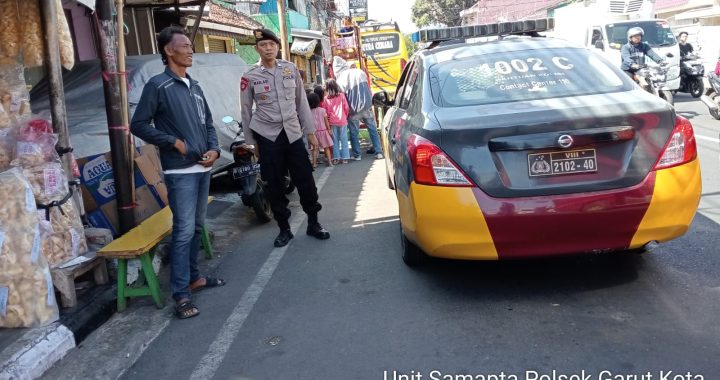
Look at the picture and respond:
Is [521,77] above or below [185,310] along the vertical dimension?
above

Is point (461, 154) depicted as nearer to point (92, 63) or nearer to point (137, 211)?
point (137, 211)

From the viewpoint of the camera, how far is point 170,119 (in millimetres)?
3975

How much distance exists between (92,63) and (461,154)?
544cm

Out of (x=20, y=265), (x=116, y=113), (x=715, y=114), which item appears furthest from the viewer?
(x=715, y=114)

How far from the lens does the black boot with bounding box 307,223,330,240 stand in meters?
5.57

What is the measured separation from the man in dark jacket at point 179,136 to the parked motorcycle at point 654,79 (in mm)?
8508

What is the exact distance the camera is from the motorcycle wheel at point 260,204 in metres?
6.27

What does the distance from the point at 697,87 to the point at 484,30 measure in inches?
399

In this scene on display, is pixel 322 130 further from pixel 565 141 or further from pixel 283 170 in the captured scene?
pixel 565 141

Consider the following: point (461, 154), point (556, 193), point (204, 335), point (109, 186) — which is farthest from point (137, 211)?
Result: point (556, 193)

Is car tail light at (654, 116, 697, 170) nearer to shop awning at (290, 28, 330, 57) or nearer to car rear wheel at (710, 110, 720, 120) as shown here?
car rear wheel at (710, 110, 720, 120)

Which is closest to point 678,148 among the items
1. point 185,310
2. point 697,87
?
point 185,310

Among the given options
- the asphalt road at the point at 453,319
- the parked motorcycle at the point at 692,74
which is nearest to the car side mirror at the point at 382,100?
the asphalt road at the point at 453,319

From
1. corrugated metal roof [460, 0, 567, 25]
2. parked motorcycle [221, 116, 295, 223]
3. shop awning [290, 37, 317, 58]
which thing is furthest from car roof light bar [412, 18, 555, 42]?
corrugated metal roof [460, 0, 567, 25]
